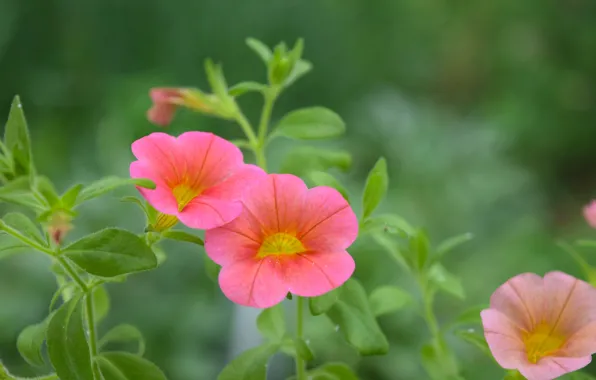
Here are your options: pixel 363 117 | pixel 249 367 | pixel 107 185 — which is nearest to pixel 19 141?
pixel 107 185

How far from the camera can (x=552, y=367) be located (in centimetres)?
27

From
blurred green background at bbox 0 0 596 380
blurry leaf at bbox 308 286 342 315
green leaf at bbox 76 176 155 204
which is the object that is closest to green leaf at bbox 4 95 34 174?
green leaf at bbox 76 176 155 204

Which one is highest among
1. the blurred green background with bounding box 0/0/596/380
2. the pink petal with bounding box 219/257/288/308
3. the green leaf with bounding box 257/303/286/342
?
the pink petal with bounding box 219/257/288/308

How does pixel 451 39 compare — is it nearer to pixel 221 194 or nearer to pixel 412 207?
pixel 412 207

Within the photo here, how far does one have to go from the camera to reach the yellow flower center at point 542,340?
30 cm

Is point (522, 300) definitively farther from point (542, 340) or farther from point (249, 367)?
point (249, 367)

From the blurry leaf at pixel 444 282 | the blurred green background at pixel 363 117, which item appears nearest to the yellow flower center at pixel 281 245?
the blurry leaf at pixel 444 282

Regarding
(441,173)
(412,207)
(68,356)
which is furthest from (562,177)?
(68,356)

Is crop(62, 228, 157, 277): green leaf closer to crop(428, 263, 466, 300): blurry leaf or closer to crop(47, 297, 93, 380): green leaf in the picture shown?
crop(47, 297, 93, 380): green leaf

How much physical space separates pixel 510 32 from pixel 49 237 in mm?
2118

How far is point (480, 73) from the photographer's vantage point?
7.54 feet

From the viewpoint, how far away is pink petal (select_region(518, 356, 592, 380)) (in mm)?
266

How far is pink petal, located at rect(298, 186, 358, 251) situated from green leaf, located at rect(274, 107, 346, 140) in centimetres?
8

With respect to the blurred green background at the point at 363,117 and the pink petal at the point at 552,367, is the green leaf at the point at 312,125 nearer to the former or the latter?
the pink petal at the point at 552,367
